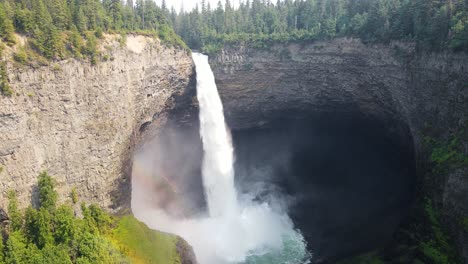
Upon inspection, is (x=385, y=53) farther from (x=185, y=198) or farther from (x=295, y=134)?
(x=185, y=198)

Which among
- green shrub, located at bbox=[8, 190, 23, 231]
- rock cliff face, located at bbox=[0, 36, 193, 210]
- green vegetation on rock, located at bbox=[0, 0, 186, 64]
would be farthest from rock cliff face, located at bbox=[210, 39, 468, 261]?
green shrub, located at bbox=[8, 190, 23, 231]

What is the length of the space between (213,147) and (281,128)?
12.9m

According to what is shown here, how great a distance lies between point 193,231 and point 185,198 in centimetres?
486

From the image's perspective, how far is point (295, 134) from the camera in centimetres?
5578

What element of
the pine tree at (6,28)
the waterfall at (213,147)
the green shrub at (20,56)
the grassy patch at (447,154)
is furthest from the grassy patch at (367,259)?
the pine tree at (6,28)

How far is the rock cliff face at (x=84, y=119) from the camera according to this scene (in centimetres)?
2775

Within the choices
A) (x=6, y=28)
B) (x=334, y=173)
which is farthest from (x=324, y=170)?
(x=6, y=28)

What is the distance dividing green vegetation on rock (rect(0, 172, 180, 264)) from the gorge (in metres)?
1.32

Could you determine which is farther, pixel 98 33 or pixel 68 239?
pixel 98 33

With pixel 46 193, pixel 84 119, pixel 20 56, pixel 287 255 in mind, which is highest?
pixel 20 56

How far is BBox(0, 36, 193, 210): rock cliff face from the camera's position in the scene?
27.8m

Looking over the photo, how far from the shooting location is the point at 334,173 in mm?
49344

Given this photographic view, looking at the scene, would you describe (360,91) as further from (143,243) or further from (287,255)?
(143,243)

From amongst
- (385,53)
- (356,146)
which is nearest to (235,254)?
(356,146)
